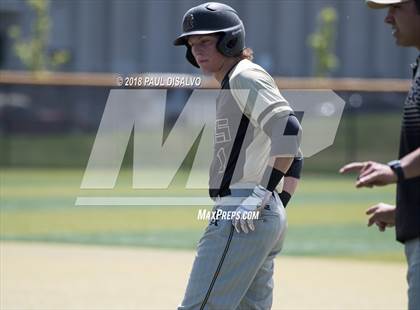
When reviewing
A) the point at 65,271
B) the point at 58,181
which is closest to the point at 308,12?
the point at 58,181

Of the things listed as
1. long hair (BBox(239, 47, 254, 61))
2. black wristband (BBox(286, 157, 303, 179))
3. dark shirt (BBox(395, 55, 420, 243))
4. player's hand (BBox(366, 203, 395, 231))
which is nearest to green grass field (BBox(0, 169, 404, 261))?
black wristband (BBox(286, 157, 303, 179))

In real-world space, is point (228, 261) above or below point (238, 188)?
below

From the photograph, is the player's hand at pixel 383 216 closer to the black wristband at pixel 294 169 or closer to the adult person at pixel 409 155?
the adult person at pixel 409 155

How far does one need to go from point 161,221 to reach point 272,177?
36.3ft

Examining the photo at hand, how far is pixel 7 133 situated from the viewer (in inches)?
997

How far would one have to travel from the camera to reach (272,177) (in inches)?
202

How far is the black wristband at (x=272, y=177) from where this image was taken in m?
5.12

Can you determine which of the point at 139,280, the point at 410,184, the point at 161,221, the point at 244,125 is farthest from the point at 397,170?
the point at 161,221

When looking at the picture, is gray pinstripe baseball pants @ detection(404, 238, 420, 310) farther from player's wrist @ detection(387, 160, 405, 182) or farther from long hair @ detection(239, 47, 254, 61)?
long hair @ detection(239, 47, 254, 61)

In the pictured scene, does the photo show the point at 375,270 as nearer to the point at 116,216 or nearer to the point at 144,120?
the point at 116,216

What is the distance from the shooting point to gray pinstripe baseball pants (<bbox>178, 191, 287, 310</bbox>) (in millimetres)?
5133

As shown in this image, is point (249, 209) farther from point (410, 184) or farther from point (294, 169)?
point (410, 184)

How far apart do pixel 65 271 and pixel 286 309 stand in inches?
115

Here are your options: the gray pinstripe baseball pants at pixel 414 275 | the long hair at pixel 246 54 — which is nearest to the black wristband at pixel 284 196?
the long hair at pixel 246 54
